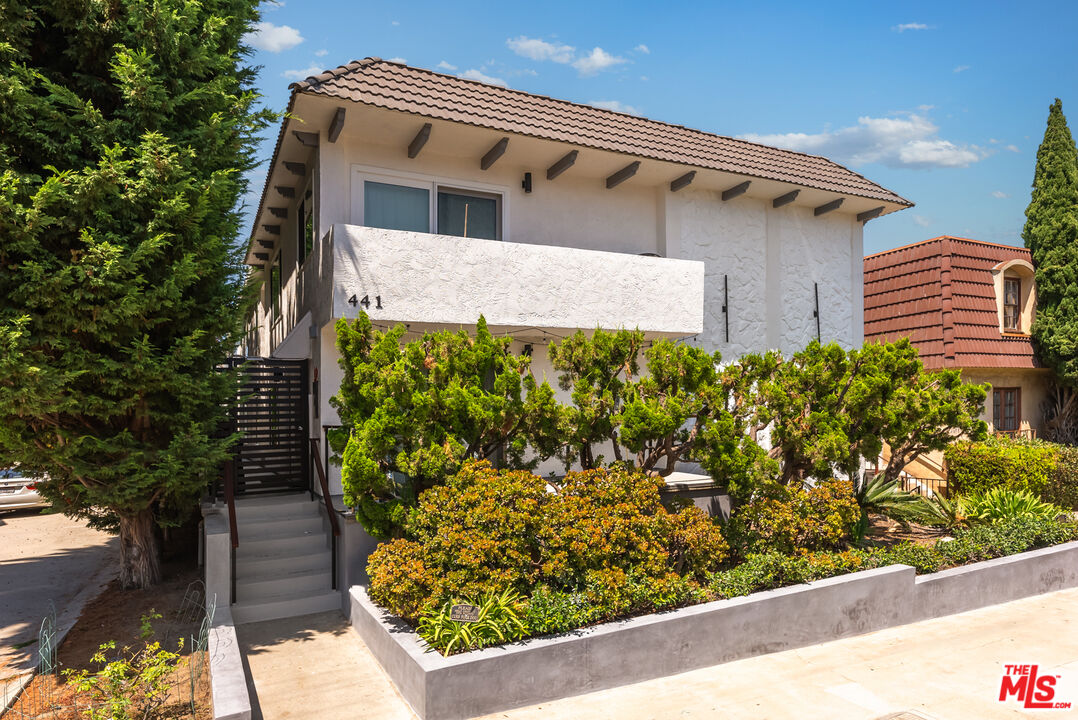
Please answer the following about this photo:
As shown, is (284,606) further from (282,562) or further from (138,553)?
(138,553)

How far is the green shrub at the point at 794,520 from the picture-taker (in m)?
8.32

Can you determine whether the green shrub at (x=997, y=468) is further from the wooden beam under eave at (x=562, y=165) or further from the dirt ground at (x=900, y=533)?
the wooden beam under eave at (x=562, y=165)

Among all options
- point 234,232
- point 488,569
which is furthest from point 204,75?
point 488,569

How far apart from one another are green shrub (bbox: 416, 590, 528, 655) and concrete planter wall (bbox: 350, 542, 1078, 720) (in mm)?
135

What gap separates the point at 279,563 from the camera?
8664mm

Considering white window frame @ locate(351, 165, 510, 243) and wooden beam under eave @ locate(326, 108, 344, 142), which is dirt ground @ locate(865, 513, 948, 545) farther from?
wooden beam under eave @ locate(326, 108, 344, 142)

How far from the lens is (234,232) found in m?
8.08

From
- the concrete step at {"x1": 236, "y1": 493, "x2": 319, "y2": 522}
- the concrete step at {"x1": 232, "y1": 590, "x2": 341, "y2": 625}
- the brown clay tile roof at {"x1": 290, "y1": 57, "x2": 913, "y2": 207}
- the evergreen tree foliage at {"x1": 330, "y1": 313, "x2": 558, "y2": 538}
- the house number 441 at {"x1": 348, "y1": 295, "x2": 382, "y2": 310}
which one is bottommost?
the concrete step at {"x1": 232, "y1": 590, "x2": 341, "y2": 625}

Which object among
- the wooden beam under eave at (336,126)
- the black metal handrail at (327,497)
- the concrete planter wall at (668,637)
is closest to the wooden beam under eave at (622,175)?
the wooden beam under eave at (336,126)

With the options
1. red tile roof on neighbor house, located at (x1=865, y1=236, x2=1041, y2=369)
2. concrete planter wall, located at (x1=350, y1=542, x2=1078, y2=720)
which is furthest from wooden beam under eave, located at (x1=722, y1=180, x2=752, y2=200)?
concrete planter wall, located at (x1=350, y1=542, x2=1078, y2=720)

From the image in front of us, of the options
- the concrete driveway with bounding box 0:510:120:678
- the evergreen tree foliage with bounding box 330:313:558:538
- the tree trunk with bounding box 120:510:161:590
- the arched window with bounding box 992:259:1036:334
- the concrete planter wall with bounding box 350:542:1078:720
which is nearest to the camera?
the concrete planter wall with bounding box 350:542:1078:720

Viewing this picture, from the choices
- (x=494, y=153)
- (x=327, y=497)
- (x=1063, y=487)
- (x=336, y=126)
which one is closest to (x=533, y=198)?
(x=494, y=153)

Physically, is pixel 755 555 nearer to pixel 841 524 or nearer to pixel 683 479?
pixel 841 524

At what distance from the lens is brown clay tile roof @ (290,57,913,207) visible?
9672 mm
